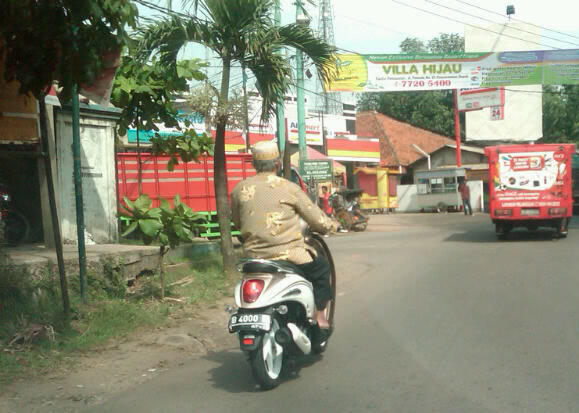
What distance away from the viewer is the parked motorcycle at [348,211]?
23.4 metres

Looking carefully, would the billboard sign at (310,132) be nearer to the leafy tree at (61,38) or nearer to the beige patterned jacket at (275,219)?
the leafy tree at (61,38)

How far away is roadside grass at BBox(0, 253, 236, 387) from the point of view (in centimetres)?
579

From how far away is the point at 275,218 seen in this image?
5.16 m

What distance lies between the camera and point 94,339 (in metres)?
6.43

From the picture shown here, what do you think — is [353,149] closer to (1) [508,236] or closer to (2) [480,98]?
(2) [480,98]

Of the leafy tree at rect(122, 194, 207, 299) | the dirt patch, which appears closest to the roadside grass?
the dirt patch

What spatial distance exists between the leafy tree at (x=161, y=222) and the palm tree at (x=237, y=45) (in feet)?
7.97

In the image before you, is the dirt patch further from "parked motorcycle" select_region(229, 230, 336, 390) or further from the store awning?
the store awning

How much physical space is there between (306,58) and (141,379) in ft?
22.3

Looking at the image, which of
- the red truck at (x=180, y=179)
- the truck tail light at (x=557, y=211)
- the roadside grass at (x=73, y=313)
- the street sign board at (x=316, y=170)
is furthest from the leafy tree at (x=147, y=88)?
the street sign board at (x=316, y=170)

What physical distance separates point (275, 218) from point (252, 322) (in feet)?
2.79

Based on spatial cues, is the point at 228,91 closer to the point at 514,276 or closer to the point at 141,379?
the point at 514,276

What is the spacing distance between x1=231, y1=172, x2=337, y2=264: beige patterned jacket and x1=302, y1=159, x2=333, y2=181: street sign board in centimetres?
1616

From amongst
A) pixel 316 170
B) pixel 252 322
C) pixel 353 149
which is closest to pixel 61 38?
pixel 252 322
